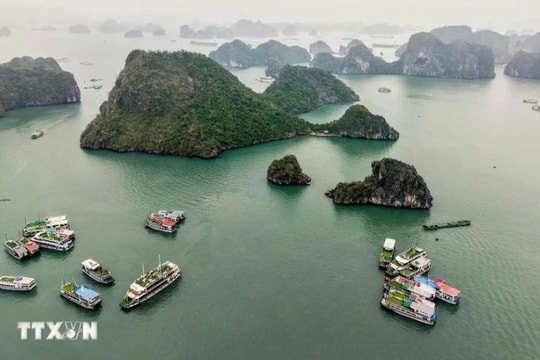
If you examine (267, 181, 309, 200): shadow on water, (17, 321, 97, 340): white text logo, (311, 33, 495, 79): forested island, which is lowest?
(17, 321, 97, 340): white text logo

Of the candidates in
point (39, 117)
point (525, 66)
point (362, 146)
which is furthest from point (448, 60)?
point (39, 117)

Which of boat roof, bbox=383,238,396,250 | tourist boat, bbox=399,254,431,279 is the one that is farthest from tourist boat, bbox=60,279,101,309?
boat roof, bbox=383,238,396,250

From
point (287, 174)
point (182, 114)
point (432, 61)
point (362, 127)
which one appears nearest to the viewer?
point (287, 174)

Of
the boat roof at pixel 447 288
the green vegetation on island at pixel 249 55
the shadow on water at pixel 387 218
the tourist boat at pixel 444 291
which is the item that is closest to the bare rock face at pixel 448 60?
the green vegetation on island at pixel 249 55

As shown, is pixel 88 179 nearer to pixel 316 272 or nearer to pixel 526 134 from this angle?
pixel 316 272

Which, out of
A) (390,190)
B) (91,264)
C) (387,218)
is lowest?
(91,264)

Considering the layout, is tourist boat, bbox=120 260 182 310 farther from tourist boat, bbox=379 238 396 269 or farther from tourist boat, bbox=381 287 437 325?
tourist boat, bbox=379 238 396 269

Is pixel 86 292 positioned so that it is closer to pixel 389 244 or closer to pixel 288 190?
pixel 389 244
